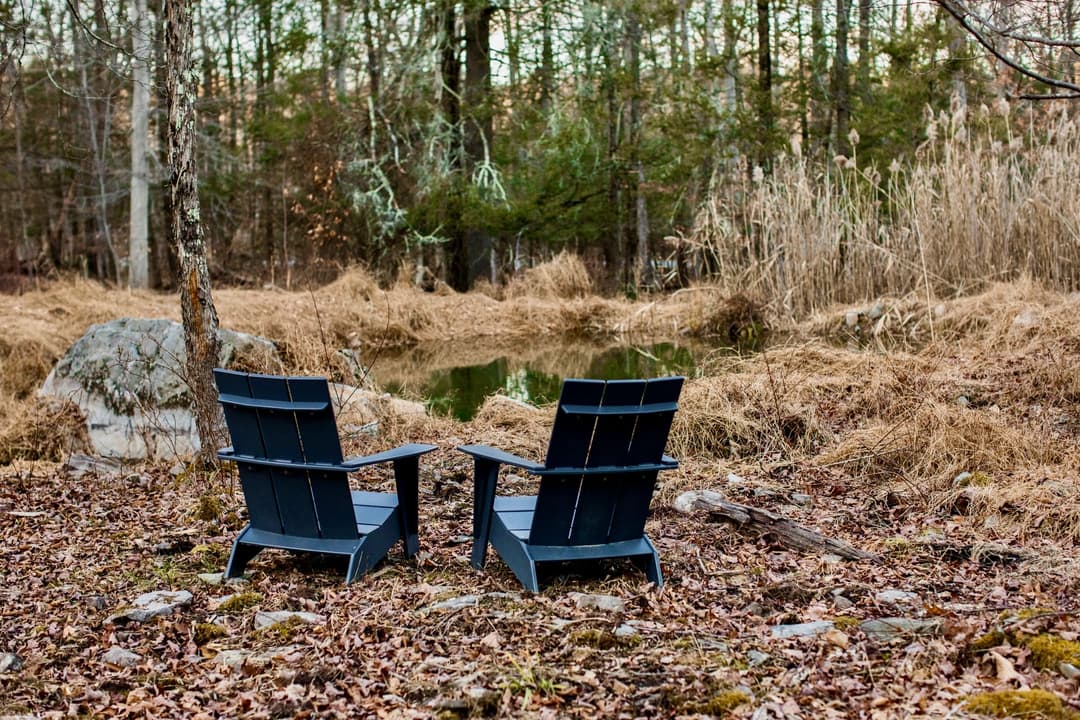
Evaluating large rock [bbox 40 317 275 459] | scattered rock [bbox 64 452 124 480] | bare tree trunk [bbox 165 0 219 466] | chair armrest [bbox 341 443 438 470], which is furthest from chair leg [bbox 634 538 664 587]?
large rock [bbox 40 317 275 459]

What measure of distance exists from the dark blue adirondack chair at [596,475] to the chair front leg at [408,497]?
13.0 inches

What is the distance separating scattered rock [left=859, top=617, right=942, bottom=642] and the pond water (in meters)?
5.56

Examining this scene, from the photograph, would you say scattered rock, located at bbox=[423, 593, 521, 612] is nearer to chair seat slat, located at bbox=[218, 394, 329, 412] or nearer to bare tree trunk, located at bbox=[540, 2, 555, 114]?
chair seat slat, located at bbox=[218, 394, 329, 412]

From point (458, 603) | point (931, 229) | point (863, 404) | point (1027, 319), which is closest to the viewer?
point (458, 603)

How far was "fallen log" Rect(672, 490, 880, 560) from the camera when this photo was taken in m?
4.39

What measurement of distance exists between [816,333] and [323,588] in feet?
27.7

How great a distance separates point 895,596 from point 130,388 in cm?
564

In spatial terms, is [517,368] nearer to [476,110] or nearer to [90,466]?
[90,466]

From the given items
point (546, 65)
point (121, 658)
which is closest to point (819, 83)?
point (546, 65)

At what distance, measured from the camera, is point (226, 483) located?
5805mm

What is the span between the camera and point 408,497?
438cm

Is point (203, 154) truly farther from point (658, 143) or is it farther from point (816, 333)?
point (816, 333)

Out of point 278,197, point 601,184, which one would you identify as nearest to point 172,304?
point 278,197

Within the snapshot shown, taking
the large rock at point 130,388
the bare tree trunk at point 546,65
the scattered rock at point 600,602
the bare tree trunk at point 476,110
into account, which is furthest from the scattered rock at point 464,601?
the bare tree trunk at point 546,65
